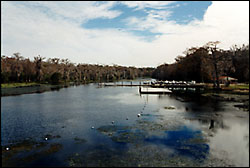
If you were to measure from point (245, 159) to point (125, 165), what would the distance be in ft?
25.9

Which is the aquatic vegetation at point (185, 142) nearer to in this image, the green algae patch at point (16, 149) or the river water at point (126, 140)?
the river water at point (126, 140)

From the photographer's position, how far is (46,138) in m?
17.7

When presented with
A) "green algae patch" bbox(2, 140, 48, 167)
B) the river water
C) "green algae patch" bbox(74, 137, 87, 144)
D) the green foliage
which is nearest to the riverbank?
the green foliage

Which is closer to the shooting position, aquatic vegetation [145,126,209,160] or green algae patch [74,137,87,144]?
aquatic vegetation [145,126,209,160]

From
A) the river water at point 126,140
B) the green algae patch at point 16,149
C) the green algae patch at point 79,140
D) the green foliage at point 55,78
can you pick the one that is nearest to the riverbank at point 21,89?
the green foliage at point 55,78

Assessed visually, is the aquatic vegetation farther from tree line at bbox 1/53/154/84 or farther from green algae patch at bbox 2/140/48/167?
tree line at bbox 1/53/154/84

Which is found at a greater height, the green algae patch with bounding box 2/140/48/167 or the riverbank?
the riverbank

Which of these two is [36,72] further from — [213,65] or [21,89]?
[213,65]

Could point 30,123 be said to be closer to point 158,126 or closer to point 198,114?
point 158,126

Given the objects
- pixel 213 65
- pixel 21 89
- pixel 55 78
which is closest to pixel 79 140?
pixel 213 65

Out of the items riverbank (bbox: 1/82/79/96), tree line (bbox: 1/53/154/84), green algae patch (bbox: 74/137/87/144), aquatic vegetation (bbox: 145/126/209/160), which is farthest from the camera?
tree line (bbox: 1/53/154/84)

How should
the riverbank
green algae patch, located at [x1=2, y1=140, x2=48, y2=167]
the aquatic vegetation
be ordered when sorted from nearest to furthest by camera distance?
1. green algae patch, located at [x1=2, y1=140, x2=48, y2=167]
2. the aquatic vegetation
3. the riverbank

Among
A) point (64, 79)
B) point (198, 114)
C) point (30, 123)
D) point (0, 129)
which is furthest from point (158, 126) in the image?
point (64, 79)

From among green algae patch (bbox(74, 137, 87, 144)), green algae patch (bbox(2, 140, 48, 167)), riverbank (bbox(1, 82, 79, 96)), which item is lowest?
green algae patch (bbox(2, 140, 48, 167))
